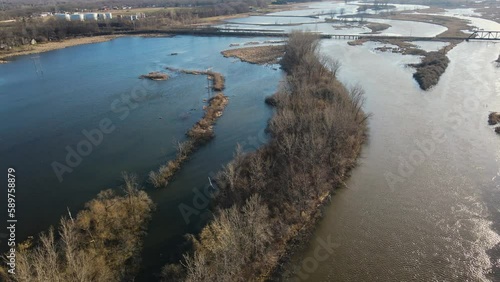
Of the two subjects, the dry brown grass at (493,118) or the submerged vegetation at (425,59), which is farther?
the submerged vegetation at (425,59)

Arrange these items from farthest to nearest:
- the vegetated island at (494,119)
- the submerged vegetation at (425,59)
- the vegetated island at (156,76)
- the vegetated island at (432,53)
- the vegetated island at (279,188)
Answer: the vegetated island at (156,76) < the vegetated island at (432,53) < the submerged vegetation at (425,59) < the vegetated island at (494,119) < the vegetated island at (279,188)

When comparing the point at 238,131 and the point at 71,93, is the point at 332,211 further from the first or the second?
the point at 71,93

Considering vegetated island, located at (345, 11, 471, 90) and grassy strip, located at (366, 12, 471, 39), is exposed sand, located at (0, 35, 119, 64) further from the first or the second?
grassy strip, located at (366, 12, 471, 39)

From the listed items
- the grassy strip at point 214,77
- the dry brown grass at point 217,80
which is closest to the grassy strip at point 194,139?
the dry brown grass at point 217,80

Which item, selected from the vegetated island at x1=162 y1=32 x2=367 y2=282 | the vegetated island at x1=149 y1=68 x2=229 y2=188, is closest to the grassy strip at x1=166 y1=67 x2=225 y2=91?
the vegetated island at x1=149 y1=68 x2=229 y2=188

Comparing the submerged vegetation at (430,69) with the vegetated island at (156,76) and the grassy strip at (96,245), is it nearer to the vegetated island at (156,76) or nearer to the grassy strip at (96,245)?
the vegetated island at (156,76)

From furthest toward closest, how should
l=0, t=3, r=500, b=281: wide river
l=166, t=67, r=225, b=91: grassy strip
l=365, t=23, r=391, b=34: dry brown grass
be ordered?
l=365, t=23, r=391, b=34: dry brown grass < l=166, t=67, r=225, b=91: grassy strip < l=0, t=3, r=500, b=281: wide river

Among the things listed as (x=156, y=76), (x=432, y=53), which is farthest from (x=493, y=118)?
(x=156, y=76)
